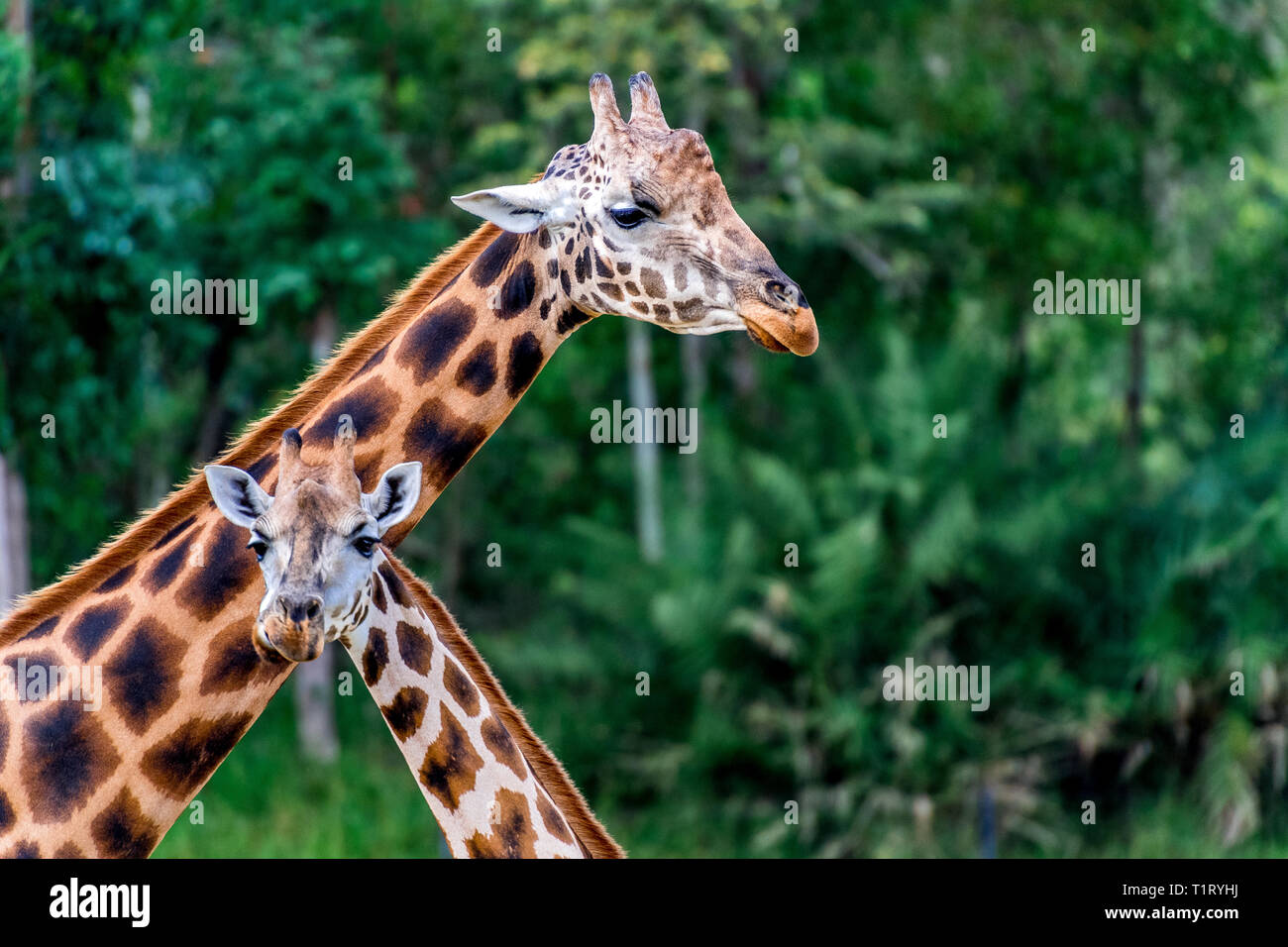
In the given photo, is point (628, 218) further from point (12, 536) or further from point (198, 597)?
point (12, 536)

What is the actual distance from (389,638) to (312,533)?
62cm

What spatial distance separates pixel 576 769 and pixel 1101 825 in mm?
5095

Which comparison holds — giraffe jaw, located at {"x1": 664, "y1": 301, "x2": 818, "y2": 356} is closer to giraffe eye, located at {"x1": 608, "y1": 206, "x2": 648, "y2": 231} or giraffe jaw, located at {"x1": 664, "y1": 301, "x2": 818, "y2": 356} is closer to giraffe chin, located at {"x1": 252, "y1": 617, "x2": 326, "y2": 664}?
giraffe eye, located at {"x1": 608, "y1": 206, "x2": 648, "y2": 231}

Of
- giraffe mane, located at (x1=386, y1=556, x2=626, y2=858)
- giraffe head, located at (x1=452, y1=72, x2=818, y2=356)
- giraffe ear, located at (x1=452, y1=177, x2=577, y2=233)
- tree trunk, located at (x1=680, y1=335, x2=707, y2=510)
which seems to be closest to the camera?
giraffe head, located at (x1=452, y1=72, x2=818, y2=356)

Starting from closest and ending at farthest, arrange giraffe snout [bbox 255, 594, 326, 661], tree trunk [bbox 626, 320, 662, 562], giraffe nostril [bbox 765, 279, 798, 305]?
giraffe snout [bbox 255, 594, 326, 661]
giraffe nostril [bbox 765, 279, 798, 305]
tree trunk [bbox 626, 320, 662, 562]

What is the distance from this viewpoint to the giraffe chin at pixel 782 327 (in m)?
4.16

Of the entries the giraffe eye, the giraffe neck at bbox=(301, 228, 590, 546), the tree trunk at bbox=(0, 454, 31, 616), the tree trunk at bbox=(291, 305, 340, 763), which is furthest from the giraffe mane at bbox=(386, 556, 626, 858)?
the tree trunk at bbox=(291, 305, 340, 763)

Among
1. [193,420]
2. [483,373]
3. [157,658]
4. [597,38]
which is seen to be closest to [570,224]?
[483,373]

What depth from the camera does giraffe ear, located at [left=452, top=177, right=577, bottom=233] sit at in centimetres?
443

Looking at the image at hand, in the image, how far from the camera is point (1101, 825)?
14.1 m

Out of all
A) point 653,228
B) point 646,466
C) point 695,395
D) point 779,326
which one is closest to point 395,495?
point 653,228

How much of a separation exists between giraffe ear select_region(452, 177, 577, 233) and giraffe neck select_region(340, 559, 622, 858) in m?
1.12

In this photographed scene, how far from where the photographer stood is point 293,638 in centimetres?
395

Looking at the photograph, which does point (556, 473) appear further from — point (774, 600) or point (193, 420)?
point (774, 600)
